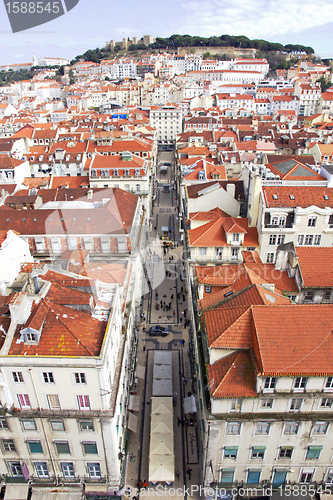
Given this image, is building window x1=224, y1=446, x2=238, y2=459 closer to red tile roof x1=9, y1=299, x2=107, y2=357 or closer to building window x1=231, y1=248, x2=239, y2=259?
red tile roof x1=9, y1=299, x2=107, y2=357

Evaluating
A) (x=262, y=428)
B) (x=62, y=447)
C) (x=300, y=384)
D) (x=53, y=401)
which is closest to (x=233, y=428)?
(x=262, y=428)

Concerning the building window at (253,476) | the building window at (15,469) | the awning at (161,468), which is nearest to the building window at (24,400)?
the building window at (15,469)

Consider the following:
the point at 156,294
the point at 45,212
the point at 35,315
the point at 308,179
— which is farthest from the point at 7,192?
the point at 308,179

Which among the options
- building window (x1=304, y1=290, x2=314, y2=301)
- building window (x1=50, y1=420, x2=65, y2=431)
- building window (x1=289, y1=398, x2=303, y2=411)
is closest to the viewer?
building window (x1=289, y1=398, x2=303, y2=411)

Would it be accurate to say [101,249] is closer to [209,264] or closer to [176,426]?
[209,264]

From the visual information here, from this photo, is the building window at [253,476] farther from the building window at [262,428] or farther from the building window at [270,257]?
the building window at [270,257]

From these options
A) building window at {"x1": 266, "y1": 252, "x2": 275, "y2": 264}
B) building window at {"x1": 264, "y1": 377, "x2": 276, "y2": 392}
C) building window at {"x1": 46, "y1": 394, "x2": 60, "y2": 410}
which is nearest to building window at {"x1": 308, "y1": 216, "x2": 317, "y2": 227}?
building window at {"x1": 266, "y1": 252, "x2": 275, "y2": 264}

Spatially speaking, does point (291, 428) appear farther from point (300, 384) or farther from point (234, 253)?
point (234, 253)
